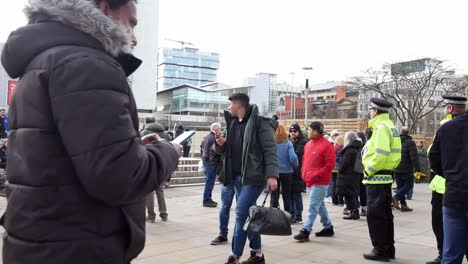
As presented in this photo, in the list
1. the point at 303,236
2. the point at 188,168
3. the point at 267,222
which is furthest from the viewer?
the point at 188,168

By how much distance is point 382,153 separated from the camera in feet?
19.3

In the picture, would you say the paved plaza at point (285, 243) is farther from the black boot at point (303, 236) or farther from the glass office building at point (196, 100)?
the glass office building at point (196, 100)

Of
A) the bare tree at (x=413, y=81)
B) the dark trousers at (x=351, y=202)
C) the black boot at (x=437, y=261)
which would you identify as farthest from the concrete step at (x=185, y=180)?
the bare tree at (x=413, y=81)

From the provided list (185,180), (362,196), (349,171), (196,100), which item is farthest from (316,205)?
(196,100)

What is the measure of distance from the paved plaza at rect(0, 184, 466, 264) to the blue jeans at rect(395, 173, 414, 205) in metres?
1.05

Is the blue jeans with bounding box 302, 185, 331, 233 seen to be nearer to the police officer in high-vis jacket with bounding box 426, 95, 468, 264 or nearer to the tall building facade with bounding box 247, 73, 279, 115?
the police officer in high-vis jacket with bounding box 426, 95, 468, 264

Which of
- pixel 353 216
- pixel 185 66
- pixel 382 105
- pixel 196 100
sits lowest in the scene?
pixel 353 216

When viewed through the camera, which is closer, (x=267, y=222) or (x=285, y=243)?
(x=267, y=222)

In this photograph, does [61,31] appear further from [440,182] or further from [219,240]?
[219,240]

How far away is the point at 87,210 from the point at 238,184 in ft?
14.1

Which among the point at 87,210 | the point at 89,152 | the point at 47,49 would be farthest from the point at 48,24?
the point at 87,210

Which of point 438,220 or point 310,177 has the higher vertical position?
point 310,177

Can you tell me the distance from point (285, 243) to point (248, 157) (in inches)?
81.6

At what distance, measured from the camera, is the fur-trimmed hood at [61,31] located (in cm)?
175
